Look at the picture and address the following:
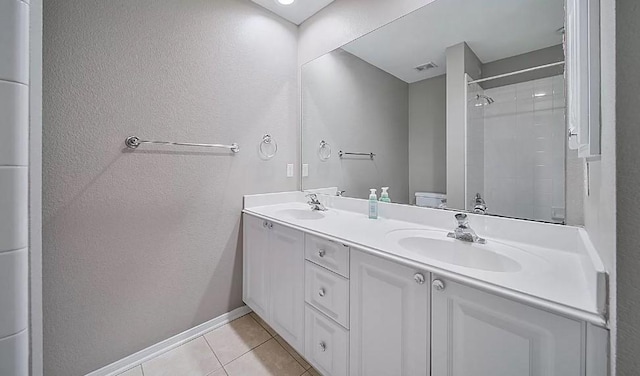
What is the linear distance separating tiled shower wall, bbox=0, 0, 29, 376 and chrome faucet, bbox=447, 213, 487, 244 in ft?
4.33

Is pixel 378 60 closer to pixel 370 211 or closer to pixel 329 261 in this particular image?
pixel 370 211

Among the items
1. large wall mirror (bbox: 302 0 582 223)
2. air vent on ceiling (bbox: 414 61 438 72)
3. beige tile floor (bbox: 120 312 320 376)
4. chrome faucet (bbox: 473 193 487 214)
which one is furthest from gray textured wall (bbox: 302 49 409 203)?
beige tile floor (bbox: 120 312 320 376)

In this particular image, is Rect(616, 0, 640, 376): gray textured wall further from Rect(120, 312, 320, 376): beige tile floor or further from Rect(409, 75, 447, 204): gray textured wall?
Rect(120, 312, 320, 376): beige tile floor

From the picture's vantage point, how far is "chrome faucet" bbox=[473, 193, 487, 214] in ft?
3.95

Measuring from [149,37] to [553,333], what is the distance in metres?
2.08

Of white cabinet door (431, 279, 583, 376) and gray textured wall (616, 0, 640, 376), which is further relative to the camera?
white cabinet door (431, 279, 583, 376)

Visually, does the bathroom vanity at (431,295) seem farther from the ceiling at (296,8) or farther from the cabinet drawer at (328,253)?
the ceiling at (296,8)

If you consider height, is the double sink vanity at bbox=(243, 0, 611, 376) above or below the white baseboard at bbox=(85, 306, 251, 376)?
above

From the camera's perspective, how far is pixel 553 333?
0.61m

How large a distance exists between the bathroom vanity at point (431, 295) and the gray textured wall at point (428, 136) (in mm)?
164

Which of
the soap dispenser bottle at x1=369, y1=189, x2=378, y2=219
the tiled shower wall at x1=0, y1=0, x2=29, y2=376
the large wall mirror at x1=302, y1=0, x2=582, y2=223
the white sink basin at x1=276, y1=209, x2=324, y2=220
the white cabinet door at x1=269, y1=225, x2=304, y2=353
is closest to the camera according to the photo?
the tiled shower wall at x1=0, y1=0, x2=29, y2=376

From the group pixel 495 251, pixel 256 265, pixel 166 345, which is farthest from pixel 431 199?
pixel 166 345

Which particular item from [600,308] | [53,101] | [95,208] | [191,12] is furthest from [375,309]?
[191,12]

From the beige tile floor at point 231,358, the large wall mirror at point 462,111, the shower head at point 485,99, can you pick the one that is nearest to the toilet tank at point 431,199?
the large wall mirror at point 462,111
